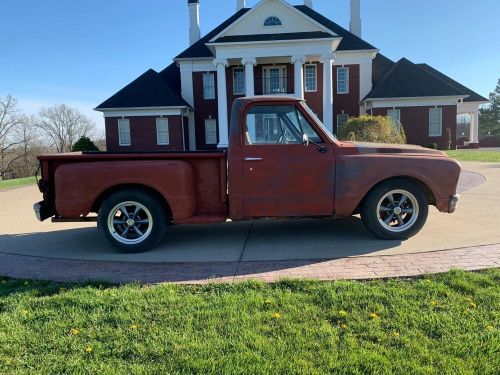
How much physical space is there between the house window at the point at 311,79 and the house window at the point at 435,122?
8.85 m

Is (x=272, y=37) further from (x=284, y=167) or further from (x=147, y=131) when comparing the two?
(x=284, y=167)

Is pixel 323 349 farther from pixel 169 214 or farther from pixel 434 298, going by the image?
pixel 169 214

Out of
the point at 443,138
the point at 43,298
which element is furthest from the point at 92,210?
the point at 443,138

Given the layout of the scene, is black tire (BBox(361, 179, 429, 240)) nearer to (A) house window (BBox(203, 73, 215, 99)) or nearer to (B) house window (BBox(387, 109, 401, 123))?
(B) house window (BBox(387, 109, 401, 123))

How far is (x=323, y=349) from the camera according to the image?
117 inches

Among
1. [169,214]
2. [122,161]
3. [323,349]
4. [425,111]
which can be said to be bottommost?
[323,349]

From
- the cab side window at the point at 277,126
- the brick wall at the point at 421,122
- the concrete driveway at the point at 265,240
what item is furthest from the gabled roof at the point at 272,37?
the cab side window at the point at 277,126

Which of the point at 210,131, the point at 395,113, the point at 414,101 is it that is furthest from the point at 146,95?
the point at 414,101

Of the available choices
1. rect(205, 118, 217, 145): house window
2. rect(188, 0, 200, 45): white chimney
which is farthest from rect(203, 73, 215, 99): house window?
rect(188, 0, 200, 45): white chimney

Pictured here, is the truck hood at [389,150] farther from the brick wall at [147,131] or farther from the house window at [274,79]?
the house window at [274,79]

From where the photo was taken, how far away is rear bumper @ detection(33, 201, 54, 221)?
563cm

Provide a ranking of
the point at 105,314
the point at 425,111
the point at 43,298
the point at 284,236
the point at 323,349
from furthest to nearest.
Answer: the point at 425,111, the point at 284,236, the point at 43,298, the point at 105,314, the point at 323,349

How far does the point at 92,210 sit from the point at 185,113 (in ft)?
93.7

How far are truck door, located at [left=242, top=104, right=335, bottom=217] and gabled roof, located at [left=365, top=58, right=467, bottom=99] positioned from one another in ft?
89.5
